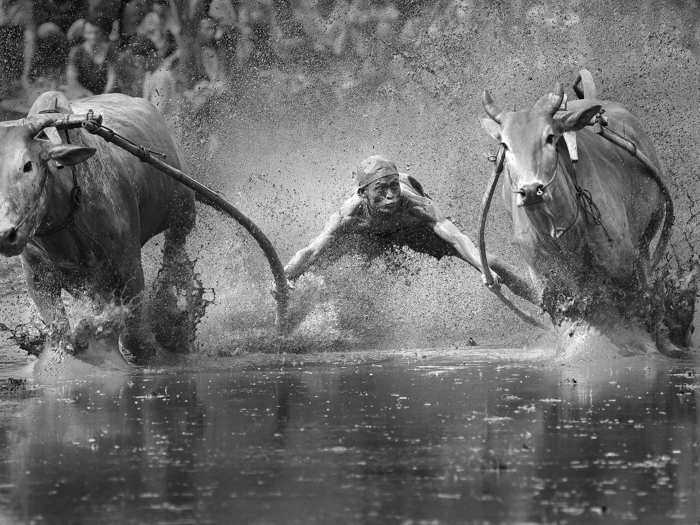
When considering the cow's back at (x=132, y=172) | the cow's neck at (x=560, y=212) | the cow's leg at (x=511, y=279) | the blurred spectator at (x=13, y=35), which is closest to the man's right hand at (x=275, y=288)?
the cow's back at (x=132, y=172)

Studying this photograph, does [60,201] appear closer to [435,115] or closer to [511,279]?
[511,279]

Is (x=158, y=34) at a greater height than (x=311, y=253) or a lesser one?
greater

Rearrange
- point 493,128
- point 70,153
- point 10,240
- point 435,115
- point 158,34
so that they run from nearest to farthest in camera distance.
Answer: point 10,240, point 70,153, point 493,128, point 435,115, point 158,34

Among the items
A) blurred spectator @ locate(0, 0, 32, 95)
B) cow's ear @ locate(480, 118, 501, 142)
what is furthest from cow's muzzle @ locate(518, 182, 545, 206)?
blurred spectator @ locate(0, 0, 32, 95)

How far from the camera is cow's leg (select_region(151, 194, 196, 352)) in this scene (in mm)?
12781

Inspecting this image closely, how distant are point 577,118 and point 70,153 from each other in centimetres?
324

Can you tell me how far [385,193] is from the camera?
43.5 ft

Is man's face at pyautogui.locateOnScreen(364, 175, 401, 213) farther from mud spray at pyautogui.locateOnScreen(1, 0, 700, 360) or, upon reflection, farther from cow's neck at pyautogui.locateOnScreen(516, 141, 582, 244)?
mud spray at pyautogui.locateOnScreen(1, 0, 700, 360)

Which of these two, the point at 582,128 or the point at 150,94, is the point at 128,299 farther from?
the point at 150,94

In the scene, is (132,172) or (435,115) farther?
(435,115)

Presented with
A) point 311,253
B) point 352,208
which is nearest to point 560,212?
point 352,208

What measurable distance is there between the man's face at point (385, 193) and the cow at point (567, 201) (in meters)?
1.09

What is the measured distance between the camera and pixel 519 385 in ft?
34.1

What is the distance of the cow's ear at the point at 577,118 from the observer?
37.8 feet
